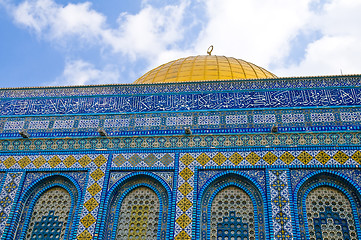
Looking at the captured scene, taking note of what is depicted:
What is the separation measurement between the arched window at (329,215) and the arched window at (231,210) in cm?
80

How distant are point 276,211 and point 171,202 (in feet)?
5.69

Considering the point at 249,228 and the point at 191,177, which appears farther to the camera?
the point at 191,177

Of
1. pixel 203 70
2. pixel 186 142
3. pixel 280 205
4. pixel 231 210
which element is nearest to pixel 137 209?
pixel 186 142

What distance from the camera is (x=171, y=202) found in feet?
23.6

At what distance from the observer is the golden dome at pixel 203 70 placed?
11344 millimetres

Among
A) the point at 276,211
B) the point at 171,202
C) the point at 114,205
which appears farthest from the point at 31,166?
the point at 276,211

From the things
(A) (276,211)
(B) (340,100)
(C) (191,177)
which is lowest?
(A) (276,211)

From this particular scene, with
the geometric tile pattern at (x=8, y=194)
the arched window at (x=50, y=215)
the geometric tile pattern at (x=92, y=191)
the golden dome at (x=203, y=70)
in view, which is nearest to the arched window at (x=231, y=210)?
the geometric tile pattern at (x=92, y=191)

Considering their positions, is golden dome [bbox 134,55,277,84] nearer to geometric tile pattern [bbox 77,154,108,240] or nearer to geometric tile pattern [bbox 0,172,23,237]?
geometric tile pattern [bbox 77,154,108,240]

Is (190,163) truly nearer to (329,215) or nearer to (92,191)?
(92,191)

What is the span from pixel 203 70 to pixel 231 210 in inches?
209

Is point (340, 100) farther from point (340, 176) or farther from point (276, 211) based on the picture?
point (276, 211)

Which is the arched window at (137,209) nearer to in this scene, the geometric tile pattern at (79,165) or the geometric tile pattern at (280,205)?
the geometric tile pattern at (79,165)

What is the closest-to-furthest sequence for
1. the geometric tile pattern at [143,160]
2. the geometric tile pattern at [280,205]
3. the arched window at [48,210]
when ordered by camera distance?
the geometric tile pattern at [280,205] → the arched window at [48,210] → the geometric tile pattern at [143,160]
